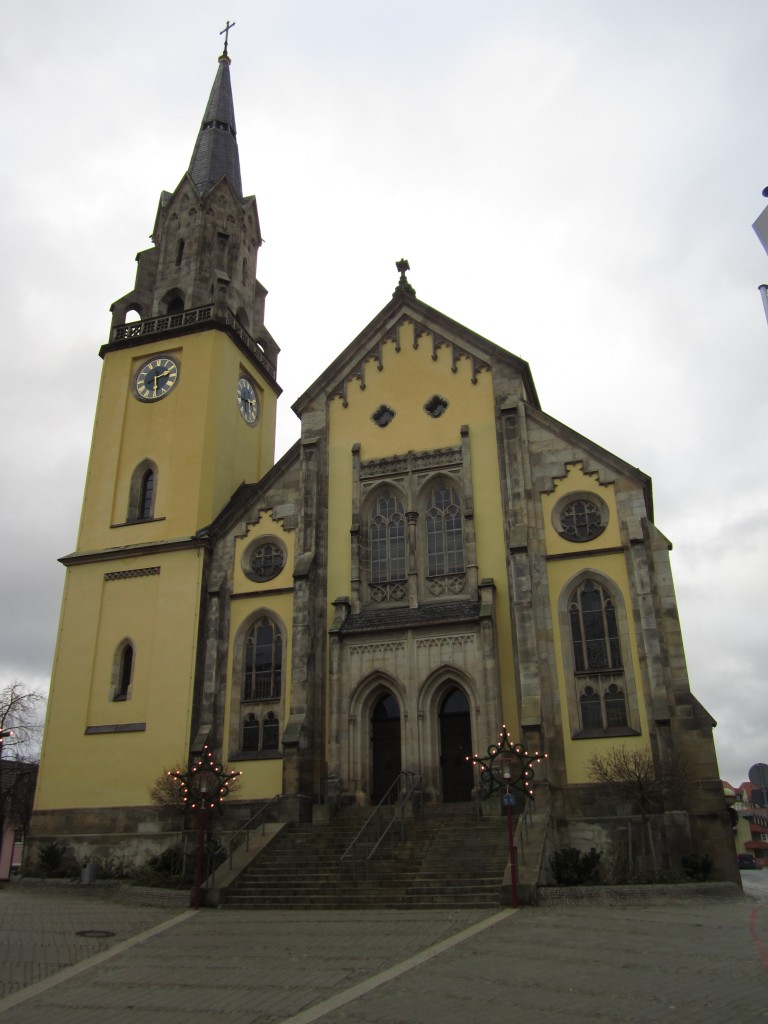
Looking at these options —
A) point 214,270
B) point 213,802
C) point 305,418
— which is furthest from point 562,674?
point 214,270

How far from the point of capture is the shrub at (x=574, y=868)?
18.6 m

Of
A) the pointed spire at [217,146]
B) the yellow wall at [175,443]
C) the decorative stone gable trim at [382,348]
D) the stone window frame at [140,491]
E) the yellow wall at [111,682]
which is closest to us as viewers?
the yellow wall at [111,682]

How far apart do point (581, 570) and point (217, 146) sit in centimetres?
2680

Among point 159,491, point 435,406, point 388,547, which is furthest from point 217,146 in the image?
point 388,547

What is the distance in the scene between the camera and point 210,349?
31469mm

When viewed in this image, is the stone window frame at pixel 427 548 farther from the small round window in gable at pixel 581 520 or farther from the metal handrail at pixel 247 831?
the metal handrail at pixel 247 831

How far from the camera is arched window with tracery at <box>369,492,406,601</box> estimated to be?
86.0 feet

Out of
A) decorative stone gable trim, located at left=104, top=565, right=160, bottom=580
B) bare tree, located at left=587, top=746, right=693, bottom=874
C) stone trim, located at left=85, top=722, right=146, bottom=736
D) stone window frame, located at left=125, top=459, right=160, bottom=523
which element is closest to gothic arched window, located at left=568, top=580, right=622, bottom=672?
bare tree, located at left=587, top=746, right=693, bottom=874

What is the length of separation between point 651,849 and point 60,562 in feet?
66.7

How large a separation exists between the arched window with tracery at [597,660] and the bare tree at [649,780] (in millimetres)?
1316

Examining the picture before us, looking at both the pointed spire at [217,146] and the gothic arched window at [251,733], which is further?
the pointed spire at [217,146]

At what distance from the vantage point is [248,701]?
26.0 meters

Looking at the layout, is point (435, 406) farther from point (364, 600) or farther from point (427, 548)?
point (364, 600)

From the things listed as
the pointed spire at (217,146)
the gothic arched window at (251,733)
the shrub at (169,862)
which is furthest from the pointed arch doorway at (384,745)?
the pointed spire at (217,146)
